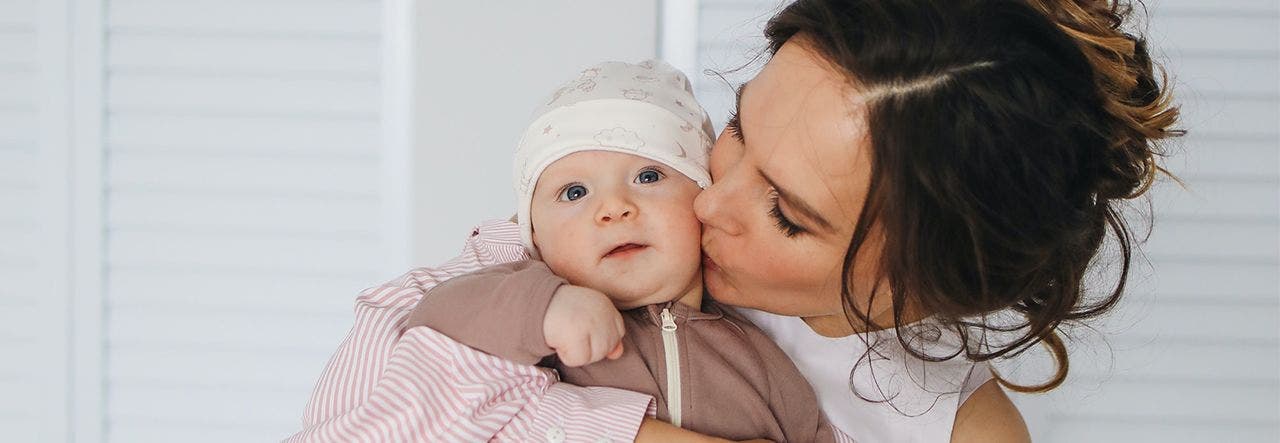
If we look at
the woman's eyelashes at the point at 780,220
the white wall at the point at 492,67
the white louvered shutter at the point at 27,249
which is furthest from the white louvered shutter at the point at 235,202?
the woman's eyelashes at the point at 780,220

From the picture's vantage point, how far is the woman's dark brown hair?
3.73 ft

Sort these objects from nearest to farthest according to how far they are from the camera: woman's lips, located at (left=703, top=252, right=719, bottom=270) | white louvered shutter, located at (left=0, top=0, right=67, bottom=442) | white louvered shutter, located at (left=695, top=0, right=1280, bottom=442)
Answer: woman's lips, located at (left=703, top=252, right=719, bottom=270) < white louvered shutter, located at (left=695, top=0, right=1280, bottom=442) < white louvered shutter, located at (left=0, top=0, right=67, bottom=442)

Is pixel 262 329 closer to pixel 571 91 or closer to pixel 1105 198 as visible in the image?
pixel 571 91

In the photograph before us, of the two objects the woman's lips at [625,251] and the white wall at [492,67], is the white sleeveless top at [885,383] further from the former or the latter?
the white wall at [492,67]

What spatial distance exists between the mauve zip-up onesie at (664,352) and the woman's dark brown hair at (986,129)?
0.16 meters

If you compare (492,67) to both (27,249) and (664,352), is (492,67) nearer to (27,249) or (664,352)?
(664,352)

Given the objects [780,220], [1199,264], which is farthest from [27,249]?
[1199,264]

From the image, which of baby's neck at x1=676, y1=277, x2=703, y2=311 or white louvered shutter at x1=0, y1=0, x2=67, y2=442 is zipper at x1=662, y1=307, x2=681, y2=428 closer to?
baby's neck at x1=676, y1=277, x2=703, y2=311

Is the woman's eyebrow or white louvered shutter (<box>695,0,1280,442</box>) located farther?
white louvered shutter (<box>695,0,1280,442</box>)

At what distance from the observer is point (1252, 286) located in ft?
7.03

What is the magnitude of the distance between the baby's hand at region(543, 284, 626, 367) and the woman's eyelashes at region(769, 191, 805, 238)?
0.69ft

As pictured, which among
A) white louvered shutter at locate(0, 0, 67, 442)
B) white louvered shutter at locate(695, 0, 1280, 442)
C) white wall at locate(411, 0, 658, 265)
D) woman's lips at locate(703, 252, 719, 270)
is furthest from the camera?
white louvered shutter at locate(0, 0, 67, 442)

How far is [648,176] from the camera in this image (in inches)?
52.4

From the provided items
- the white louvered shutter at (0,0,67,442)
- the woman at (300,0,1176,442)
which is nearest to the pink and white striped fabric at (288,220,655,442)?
the woman at (300,0,1176,442)
